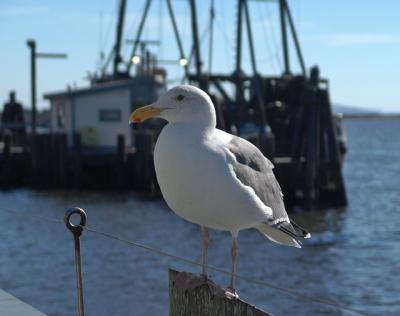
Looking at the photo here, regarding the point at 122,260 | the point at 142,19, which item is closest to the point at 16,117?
the point at 142,19

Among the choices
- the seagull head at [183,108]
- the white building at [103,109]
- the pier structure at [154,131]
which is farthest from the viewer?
the white building at [103,109]

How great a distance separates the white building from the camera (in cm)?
3634

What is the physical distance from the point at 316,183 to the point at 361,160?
4848cm

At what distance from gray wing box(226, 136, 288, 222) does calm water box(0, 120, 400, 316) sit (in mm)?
10059

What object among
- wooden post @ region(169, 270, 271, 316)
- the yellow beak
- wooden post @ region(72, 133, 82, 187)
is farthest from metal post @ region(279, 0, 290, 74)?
wooden post @ region(169, 270, 271, 316)

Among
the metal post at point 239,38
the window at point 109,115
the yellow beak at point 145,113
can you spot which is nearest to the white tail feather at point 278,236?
the yellow beak at point 145,113

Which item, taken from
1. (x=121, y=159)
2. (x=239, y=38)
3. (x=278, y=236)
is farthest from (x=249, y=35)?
(x=278, y=236)

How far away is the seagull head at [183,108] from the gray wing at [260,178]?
195 millimetres

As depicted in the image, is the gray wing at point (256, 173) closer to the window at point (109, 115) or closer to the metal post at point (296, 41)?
the window at point (109, 115)

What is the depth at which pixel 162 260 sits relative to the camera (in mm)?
19594

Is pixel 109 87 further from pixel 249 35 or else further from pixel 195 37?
pixel 249 35

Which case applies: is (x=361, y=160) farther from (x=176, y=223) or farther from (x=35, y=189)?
(x=176, y=223)

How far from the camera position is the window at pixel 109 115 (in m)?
36.7

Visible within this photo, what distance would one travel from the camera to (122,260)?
19.7m
